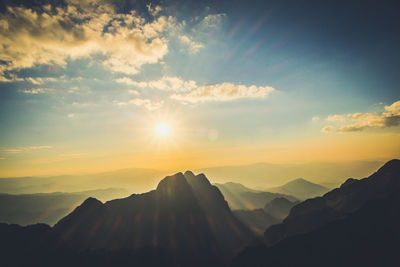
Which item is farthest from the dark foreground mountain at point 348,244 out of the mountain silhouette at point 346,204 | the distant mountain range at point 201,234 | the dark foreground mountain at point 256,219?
the dark foreground mountain at point 256,219

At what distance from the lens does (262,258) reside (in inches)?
2248

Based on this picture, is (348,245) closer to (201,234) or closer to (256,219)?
(201,234)

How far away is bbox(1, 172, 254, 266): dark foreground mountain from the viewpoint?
57841 mm

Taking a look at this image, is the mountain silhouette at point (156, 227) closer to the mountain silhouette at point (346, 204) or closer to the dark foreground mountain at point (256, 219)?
the mountain silhouette at point (346, 204)

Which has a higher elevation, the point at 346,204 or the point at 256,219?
the point at 346,204

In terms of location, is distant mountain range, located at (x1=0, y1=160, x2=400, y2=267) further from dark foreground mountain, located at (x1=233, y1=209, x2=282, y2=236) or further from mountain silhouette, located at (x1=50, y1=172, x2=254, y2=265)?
dark foreground mountain, located at (x1=233, y1=209, x2=282, y2=236)

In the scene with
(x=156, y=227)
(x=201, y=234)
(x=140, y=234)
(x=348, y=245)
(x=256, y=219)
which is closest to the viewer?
(x=348, y=245)

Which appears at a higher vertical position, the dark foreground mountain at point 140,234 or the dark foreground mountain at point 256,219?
the dark foreground mountain at point 140,234

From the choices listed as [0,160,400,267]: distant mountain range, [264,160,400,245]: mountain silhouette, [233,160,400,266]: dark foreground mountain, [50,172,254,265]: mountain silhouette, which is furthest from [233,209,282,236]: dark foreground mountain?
[233,160,400,266]: dark foreground mountain

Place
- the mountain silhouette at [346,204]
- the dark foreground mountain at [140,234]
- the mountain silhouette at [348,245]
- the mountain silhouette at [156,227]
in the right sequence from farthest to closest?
the mountain silhouette at [346,204] < the mountain silhouette at [156,227] < the dark foreground mountain at [140,234] < the mountain silhouette at [348,245]

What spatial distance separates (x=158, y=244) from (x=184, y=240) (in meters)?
11.0

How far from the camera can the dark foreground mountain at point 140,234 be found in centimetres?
5784

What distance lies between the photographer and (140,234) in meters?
76.1

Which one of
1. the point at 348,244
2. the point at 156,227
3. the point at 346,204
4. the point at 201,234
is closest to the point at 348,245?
the point at 348,244
